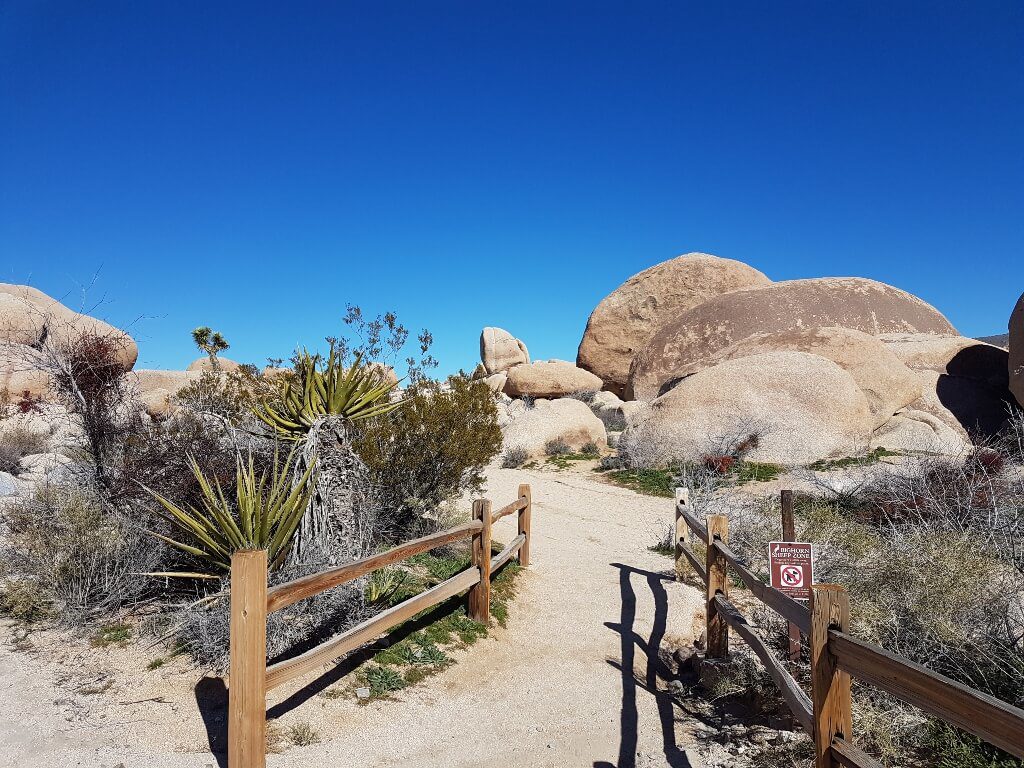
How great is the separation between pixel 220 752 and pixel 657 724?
9.82ft

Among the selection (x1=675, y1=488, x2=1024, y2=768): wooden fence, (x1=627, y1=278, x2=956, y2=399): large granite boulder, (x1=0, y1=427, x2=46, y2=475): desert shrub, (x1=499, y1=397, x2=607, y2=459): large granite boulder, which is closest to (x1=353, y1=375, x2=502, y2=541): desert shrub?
(x1=675, y1=488, x2=1024, y2=768): wooden fence

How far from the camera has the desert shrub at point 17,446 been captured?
14.2 metres

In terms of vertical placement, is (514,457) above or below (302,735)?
below

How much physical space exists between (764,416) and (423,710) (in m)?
13.4

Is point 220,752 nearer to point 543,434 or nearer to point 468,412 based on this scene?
point 468,412

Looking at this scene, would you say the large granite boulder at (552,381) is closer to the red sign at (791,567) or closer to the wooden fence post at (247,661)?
the red sign at (791,567)

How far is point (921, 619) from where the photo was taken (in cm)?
461

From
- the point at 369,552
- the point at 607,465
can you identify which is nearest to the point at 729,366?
the point at 607,465

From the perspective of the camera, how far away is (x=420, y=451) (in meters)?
9.18

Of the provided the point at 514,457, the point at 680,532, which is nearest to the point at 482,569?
the point at 680,532

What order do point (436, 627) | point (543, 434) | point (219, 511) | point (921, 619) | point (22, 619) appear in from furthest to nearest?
1. point (543, 434)
2. point (436, 627)
3. point (22, 619)
4. point (219, 511)
5. point (921, 619)

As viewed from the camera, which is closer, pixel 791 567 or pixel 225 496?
pixel 791 567

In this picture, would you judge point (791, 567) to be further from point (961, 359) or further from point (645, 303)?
point (645, 303)

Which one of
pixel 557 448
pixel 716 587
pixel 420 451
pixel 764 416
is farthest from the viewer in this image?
pixel 557 448
